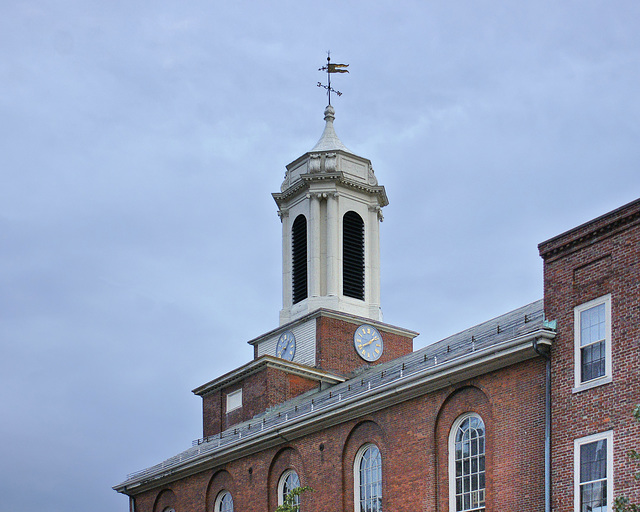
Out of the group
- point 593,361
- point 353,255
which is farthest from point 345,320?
point 593,361

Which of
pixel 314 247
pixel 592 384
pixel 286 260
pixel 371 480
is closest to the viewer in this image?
pixel 592 384

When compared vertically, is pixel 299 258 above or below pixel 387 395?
above

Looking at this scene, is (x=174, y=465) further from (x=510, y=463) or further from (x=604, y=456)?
(x=604, y=456)

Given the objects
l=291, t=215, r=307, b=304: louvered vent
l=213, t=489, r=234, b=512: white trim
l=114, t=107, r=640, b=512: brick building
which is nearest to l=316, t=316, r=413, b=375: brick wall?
l=114, t=107, r=640, b=512: brick building

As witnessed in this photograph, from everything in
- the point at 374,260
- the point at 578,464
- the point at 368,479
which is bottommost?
the point at 578,464

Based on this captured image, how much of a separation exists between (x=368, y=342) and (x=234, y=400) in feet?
22.8

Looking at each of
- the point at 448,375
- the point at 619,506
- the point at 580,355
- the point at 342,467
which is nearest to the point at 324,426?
the point at 342,467

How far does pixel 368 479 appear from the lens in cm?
3788

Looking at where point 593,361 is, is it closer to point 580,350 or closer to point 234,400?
point 580,350

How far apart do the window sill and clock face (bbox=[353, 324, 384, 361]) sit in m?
24.7

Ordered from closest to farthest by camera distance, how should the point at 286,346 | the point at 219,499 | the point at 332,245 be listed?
the point at 219,499 → the point at 286,346 → the point at 332,245

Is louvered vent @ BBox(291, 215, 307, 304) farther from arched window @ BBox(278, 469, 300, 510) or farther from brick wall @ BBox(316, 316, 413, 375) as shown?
arched window @ BBox(278, 469, 300, 510)

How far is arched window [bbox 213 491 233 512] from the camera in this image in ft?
152

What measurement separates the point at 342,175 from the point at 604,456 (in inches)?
1178
